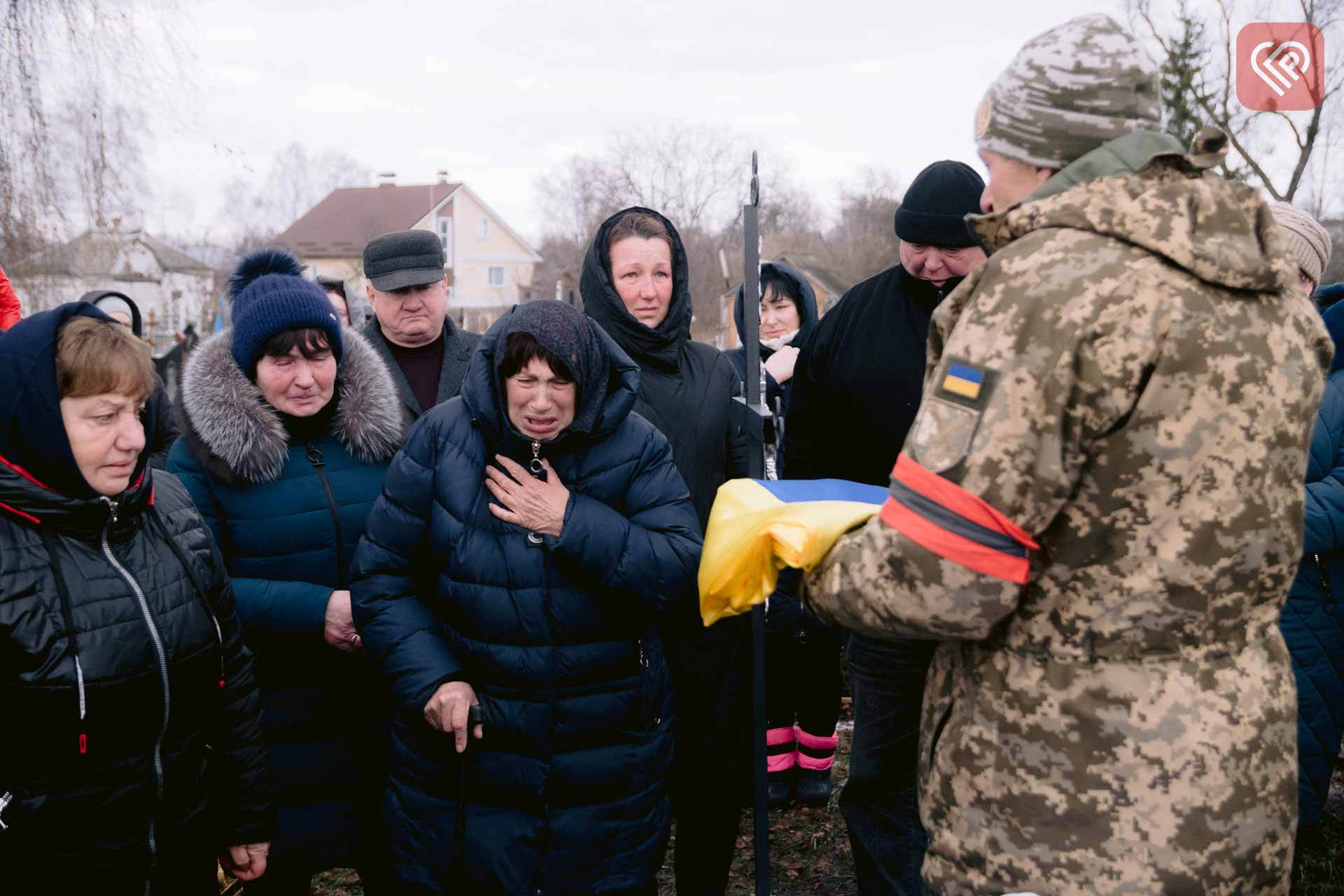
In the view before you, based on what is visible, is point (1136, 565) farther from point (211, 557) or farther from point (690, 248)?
point (690, 248)

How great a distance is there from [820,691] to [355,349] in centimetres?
265

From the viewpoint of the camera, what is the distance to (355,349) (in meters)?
3.18

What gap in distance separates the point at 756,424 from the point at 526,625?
3.01ft

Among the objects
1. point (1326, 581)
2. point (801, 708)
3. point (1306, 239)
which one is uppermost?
point (1306, 239)

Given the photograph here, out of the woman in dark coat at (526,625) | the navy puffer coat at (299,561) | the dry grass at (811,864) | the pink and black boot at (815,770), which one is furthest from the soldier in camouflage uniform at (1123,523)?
the pink and black boot at (815,770)

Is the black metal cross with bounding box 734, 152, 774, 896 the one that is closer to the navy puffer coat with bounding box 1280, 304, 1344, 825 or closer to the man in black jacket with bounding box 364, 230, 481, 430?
the man in black jacket with bounding box 364, 230, 481, 430

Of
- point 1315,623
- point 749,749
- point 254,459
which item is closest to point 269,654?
point 254,459

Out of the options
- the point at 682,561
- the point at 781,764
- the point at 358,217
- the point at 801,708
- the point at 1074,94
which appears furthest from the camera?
the point at 358,217

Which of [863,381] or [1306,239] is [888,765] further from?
[1306,239]

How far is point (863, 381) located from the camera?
3.17 meters

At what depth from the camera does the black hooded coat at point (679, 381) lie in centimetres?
339

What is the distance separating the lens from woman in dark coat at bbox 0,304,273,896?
80.5 inches

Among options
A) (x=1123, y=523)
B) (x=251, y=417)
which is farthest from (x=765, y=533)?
(x=251, y=417)

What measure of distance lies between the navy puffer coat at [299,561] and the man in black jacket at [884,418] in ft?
4.65
